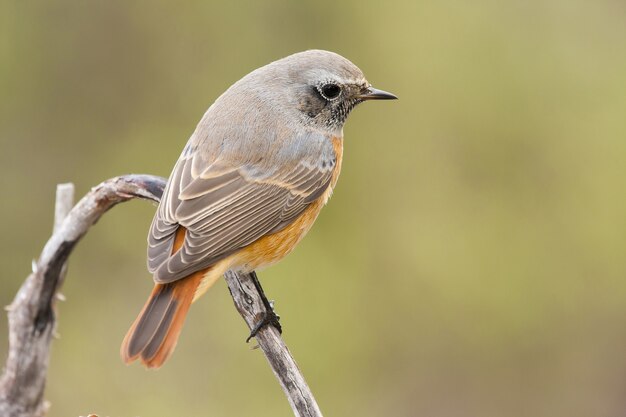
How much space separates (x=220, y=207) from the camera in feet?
13.8

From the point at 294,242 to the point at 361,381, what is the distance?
244cm

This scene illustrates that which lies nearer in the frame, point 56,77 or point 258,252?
point 258,252

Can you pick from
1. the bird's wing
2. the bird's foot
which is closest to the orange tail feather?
the bird's wing

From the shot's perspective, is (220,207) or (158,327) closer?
(158,327)

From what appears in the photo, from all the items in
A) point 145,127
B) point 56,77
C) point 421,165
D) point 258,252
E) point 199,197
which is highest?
point 56,77

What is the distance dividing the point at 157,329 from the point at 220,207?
0.69 meters

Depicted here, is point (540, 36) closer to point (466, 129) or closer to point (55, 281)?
point (466, 129)

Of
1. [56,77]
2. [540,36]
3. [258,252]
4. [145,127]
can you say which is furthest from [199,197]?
[540,36]

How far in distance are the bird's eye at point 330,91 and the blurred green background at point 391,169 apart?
1.98 m

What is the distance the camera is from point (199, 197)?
4176 mm

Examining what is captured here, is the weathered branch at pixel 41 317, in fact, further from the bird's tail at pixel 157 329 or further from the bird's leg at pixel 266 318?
the bird's tail at pixel 157 329

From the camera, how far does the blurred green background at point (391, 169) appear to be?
656 centimetres

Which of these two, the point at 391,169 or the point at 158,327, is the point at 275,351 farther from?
the point at 391,169

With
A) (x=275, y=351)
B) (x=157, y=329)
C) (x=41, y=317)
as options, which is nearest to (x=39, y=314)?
(x=41, y=317)
